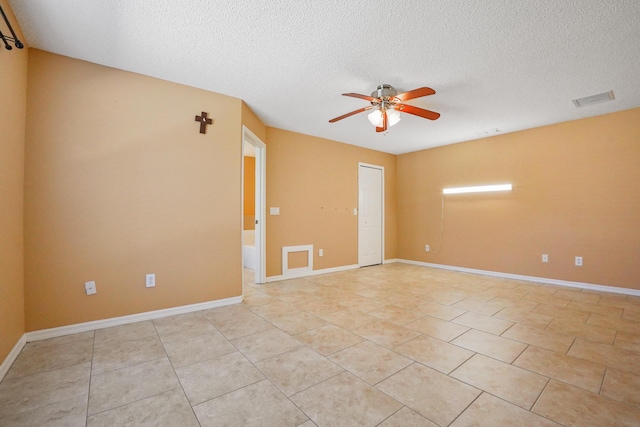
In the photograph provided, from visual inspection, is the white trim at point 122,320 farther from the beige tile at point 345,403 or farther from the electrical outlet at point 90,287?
the beige tile at point 345,403

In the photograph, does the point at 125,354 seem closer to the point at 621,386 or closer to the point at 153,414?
the point at 153,414

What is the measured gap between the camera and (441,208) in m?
5.35

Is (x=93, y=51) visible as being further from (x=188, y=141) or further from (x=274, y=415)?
(x=274, y=415)

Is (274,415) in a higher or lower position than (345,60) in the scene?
lower

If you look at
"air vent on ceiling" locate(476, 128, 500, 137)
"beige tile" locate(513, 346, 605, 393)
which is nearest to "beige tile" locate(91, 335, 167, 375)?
"beige tile" locate(513, 346, 605, 393)

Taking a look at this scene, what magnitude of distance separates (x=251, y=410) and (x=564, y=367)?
82.1 inches

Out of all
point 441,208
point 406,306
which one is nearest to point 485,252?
point 441,208

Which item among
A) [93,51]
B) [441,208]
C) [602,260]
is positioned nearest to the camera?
[93,51]

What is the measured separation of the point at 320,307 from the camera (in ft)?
9.98

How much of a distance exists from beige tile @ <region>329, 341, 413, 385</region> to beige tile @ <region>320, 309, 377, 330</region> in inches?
15.8

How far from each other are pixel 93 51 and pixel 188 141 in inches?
39.8

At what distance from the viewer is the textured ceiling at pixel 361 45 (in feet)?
6.03

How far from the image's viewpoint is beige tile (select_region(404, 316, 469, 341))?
233 centimetres

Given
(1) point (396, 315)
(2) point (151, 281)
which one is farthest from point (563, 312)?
(2) point (151, 281)
